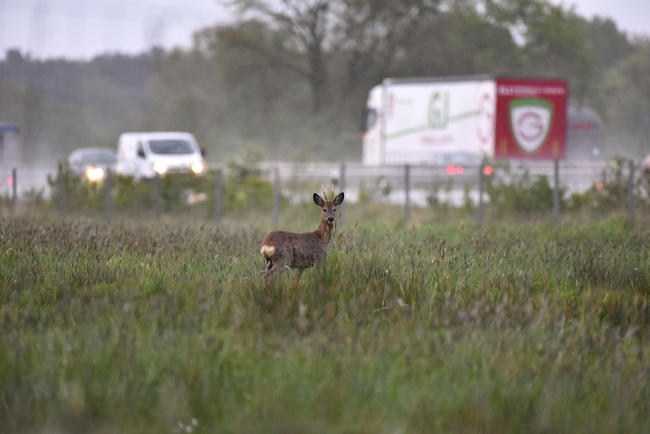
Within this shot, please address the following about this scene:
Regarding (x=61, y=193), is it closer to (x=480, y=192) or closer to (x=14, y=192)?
(x=14, y=192)

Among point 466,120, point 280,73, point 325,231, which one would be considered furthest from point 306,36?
point 325,231

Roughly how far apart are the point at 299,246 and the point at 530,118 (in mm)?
25862

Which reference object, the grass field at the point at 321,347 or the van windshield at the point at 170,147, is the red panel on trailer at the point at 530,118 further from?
the grass field at the point at 321,347

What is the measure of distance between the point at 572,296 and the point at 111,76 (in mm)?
55378

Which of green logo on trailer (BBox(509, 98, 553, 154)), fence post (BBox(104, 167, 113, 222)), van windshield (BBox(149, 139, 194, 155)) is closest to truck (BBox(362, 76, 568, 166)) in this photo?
green logo on trailer (BBox(509, 98, 553, 154))

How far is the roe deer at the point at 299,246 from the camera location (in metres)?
6.73

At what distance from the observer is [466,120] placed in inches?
1288

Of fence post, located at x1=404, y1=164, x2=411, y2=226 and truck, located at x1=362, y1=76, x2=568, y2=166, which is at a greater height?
truck, located at x1=362, y1=76, x2=568, y2=166

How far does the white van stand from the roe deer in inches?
760

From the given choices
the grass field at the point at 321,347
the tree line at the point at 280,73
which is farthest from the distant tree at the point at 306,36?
the grass field at the point at 321,347

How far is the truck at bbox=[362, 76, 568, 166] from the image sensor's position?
3088 centimetres

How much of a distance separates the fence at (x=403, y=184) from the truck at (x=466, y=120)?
890cm

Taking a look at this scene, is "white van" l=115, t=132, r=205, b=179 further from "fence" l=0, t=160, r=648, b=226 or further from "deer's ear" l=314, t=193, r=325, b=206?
"deer's ear" l=314, t=193, r=325, b=206

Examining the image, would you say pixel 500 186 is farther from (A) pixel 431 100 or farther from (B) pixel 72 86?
(B) pixel 72 86
